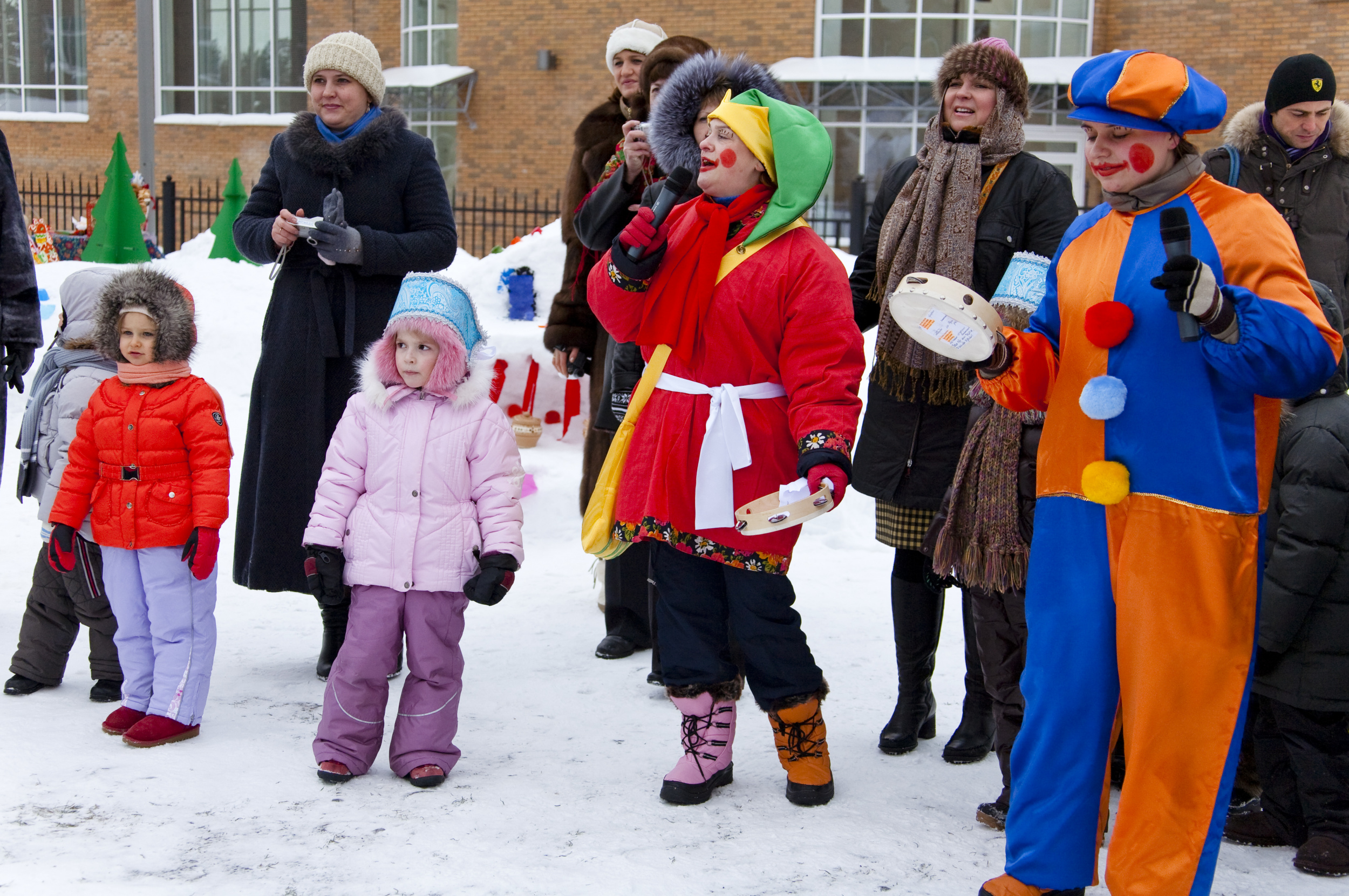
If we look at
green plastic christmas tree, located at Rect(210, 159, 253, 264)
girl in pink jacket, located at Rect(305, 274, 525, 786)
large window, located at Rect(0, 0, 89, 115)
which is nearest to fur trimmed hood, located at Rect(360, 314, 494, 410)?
girl in pink jacket, located at Rect(305, 274, 525, 786)

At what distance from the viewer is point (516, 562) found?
11.3 feet

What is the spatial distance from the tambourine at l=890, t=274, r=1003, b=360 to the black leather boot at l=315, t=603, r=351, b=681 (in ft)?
8.21

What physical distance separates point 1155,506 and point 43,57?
2641 centimetres

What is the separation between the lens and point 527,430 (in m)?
7.82

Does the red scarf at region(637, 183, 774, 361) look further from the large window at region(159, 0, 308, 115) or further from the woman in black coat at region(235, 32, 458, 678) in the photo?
the large window at region(159, 0, 308, 115)

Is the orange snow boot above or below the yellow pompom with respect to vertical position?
below

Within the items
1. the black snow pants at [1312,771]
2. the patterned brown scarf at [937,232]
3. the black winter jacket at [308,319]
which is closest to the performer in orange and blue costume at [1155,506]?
the black snow pants at [1312,771]

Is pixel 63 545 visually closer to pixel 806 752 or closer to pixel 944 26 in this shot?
pixel 806 752

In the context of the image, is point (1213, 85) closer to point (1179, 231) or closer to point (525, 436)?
point (1179, 231)

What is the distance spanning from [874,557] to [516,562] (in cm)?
330

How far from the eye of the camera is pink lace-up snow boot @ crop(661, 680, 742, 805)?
338 centimetres

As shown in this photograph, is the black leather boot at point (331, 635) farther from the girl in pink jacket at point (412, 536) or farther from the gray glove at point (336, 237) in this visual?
the gray glove at point (336, 237)

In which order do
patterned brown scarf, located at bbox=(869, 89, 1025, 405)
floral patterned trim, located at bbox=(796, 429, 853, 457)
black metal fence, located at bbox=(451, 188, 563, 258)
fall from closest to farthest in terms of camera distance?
floral patterned trim, located at bbox=(796, 429, 853, 457)
patterned brown scarf, located at bbox=(869, 89, 1025, 405)
black metal fence, located at bbox=(451, 188, 563, 258)

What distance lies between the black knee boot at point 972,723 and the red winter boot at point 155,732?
2.29m
